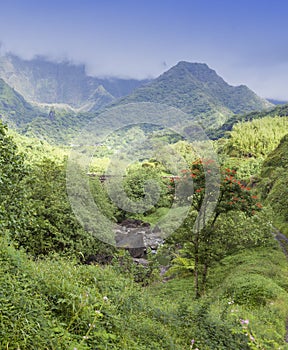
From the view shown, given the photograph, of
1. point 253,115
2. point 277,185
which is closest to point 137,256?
point 277,185

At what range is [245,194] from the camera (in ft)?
35.3

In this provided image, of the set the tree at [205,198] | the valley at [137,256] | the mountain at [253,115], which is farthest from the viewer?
the mountain at [253,115]

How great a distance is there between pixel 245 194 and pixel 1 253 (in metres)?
8.25

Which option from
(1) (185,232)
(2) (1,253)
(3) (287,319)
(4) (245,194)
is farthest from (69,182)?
(2) (1,253)

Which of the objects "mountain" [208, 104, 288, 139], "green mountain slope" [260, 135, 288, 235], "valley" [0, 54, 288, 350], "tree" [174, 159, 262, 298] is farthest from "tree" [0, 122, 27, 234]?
"mountain" [208, 104, 288, 139]

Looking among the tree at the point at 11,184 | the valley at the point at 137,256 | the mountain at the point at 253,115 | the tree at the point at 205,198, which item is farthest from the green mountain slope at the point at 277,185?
the mountain at the point at 253,115

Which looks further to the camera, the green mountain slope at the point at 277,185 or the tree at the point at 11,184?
the green mountain slope at the point at 277,185

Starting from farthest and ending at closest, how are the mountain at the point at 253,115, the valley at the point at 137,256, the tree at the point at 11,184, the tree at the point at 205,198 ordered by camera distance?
the mountain at the point at 253,115 < the tree at the point at 205,198 < the tree at the point at 11,184 < the valley at the point at 137,256

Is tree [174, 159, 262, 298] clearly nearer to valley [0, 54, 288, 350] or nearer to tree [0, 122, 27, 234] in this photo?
valley [0, 54, 288, 350]

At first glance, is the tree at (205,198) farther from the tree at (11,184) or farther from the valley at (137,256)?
the tree at (11,184)

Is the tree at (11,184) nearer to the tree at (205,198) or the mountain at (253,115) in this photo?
the tree at (205,198)

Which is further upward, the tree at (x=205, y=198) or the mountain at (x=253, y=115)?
the mountain at (x=253, y=115)

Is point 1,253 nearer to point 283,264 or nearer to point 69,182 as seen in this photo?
point 283,264

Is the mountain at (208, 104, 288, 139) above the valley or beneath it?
above
